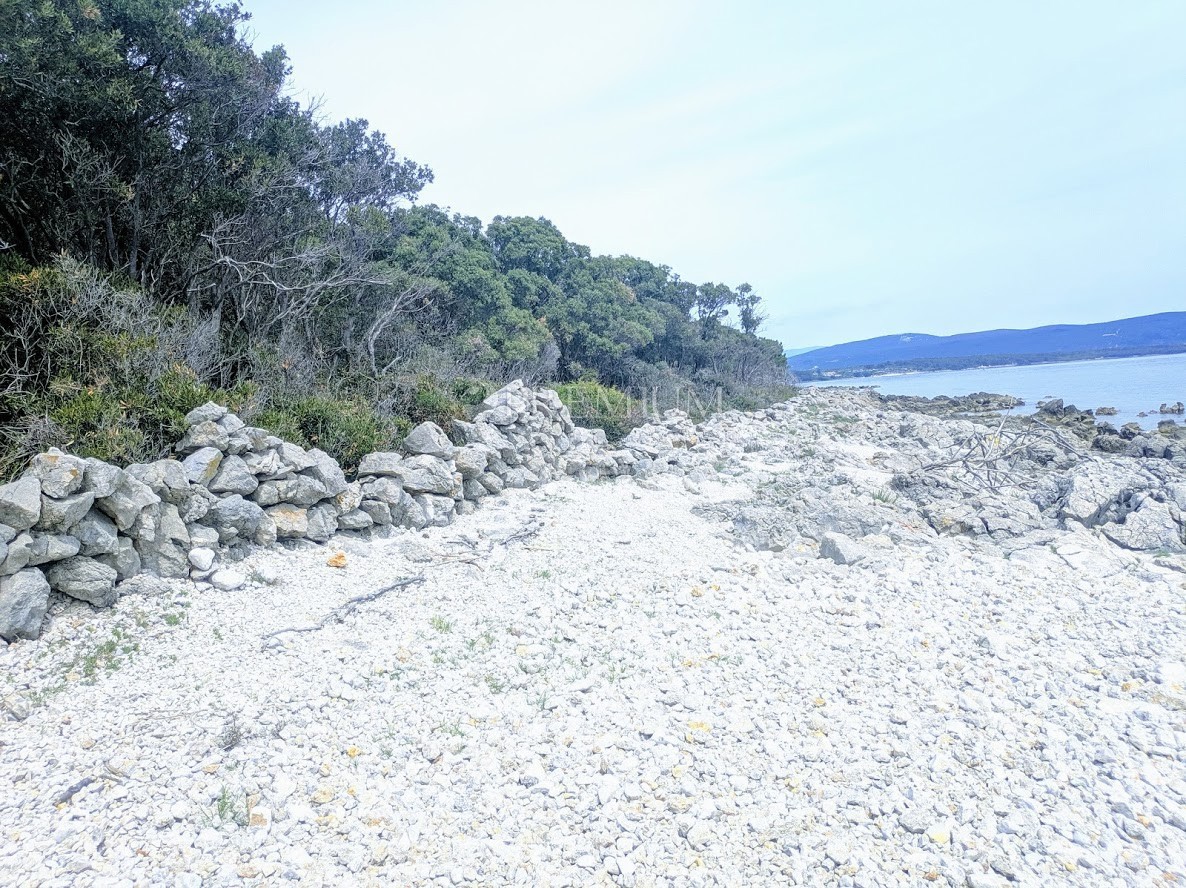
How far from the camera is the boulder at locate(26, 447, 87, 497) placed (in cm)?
504

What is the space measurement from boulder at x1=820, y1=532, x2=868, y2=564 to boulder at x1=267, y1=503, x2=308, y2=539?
5641 mm

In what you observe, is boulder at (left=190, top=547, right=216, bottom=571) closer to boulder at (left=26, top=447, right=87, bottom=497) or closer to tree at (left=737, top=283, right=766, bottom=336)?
boulder at (left=26, top=447, right=87, bottom=497)

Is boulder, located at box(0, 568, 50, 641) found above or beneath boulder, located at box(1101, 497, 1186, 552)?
above

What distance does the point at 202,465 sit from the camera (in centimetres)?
637

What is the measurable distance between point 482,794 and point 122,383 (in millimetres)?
6138

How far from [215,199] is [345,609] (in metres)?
7.76

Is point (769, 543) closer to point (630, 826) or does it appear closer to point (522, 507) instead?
point (522, 507)

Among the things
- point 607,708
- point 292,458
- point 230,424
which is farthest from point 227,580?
point 607,708

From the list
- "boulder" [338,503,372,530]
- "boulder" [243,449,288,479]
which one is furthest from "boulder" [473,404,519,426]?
"boulder" [243,449,288,479]

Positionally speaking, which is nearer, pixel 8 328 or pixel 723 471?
pixel 8 328

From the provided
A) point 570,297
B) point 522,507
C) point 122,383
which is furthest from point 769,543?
point 570,297

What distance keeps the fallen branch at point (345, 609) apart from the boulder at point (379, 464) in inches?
75.9

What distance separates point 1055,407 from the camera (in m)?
28.0

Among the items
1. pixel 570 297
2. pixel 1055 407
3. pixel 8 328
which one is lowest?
pixel 1055 407
